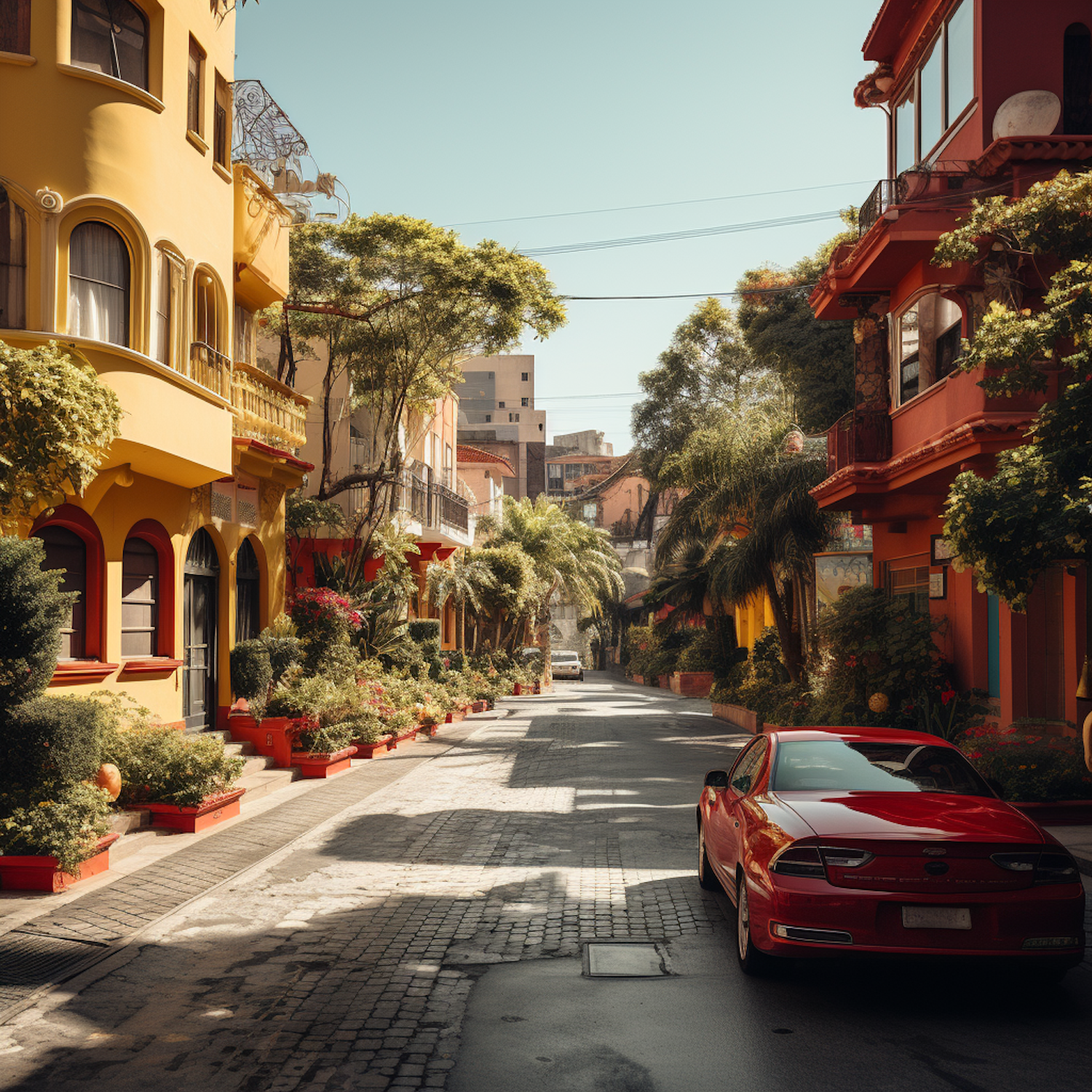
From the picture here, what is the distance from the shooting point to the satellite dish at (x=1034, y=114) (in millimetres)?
14297

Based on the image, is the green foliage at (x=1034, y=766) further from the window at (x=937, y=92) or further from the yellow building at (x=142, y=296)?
the yellow building at (x=142, y=296)

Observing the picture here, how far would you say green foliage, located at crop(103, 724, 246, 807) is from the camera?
10.9 meters

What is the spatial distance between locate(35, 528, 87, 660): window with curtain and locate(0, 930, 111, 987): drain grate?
18.2ft

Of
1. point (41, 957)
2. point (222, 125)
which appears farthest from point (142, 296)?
point (41, 957)

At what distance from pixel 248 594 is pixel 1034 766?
11796 mm

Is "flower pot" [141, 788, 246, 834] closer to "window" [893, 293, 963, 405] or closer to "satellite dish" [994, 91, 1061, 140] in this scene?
"window" [893, 293, 963, 405]

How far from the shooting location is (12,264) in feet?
38.2

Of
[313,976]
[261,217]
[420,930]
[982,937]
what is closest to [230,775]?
[420,930]

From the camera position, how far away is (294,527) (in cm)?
2070

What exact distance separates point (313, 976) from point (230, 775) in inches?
221

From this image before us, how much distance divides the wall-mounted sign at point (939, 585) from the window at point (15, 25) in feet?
44.0

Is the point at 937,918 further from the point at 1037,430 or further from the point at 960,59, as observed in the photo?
the point at 960,59

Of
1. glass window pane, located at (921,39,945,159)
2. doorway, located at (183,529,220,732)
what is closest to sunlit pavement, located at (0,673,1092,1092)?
doorway, located at (183,529,220,732)

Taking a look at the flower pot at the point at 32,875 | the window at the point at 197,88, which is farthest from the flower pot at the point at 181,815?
the window at the point at 197,88
